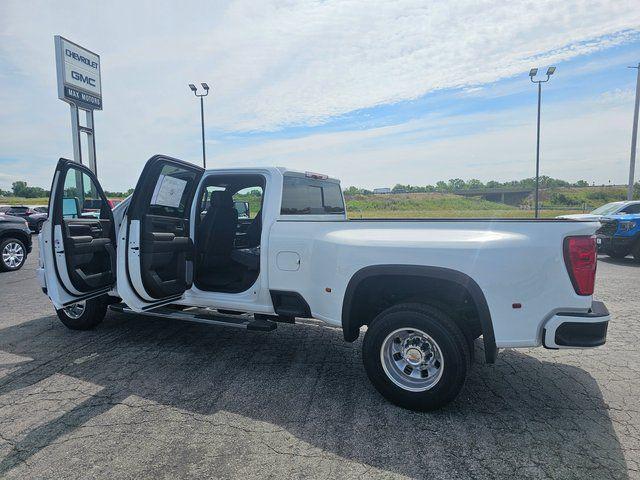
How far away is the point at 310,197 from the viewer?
4.64 metres

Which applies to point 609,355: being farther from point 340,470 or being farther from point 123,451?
point 123,451

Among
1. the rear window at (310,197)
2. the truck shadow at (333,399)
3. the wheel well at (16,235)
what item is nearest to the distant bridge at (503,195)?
the wheel well at (16,235)

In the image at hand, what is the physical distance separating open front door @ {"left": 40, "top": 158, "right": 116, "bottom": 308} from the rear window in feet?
6.52

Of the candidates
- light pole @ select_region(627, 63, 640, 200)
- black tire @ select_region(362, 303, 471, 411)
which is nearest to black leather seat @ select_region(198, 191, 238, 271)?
black tire @ select_region(362, 303, 471, 411)

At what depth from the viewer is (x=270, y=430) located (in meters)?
2.88

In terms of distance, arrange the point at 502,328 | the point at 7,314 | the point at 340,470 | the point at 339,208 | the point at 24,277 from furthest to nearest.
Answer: the point at 24,277 → the point at 7,314 → the point at 339,208 → the point at 502,328 → the point at 340,470

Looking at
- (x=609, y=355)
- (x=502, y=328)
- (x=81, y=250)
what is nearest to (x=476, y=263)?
(x=502, y=328)

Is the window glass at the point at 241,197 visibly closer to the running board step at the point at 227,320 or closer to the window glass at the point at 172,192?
the window glass at the point at 172,192

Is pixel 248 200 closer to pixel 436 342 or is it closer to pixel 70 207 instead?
pixel 70 207

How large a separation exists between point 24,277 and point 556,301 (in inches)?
404

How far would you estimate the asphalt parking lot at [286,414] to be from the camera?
2506 millimetres

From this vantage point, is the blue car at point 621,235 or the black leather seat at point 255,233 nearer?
the black leather seat at point 255,233

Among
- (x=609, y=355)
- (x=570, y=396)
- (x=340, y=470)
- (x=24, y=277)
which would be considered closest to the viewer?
(x=340, y=470)

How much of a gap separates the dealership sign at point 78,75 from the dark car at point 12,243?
30.8ft
